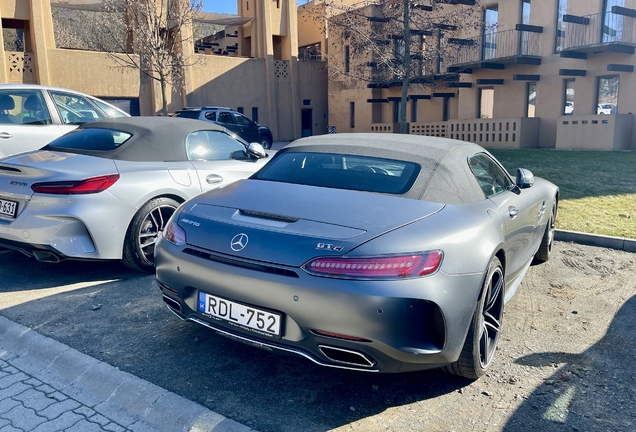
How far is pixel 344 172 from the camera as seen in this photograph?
361 cm

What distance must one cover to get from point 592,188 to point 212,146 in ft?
24.1

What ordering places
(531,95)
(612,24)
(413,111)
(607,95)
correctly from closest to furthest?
1. (612,24)
2. (607,95)
3. (531,95)
4. (413,111)

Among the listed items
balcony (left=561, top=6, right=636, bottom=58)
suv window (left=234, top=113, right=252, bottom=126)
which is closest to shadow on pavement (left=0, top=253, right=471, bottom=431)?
suv window (left=234, top=113, right=252, bottom=126)

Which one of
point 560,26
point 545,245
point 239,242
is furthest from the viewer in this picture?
point 560,26

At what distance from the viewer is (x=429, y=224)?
2.88 m

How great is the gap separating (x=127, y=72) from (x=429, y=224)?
26469mm

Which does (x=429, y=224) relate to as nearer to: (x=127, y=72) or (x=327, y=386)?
(x=327, y=386)

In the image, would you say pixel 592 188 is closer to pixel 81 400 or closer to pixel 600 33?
pixel 81 400

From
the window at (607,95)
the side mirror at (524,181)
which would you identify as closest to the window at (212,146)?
the side mirror at (524,181)

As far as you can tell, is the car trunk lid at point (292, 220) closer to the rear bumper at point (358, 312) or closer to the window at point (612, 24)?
the rear bumper at point (358, 312)

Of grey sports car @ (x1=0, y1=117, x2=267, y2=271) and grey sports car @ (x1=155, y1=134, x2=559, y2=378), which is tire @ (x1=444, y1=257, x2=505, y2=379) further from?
grey sports car @ (x1=0, y1=117, x2=267, y2=271)

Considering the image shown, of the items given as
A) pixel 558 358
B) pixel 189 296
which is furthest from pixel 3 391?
pixel 558 358

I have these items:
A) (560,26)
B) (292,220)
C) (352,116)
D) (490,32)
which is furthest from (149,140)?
(352,116)

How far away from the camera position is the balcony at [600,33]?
18.3m
